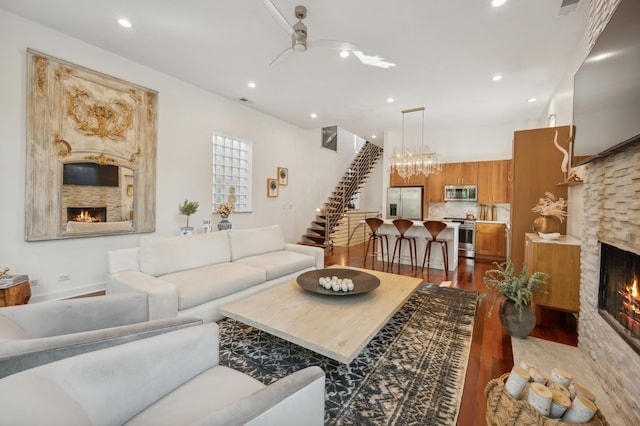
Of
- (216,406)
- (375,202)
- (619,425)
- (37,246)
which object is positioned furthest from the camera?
(375,202)

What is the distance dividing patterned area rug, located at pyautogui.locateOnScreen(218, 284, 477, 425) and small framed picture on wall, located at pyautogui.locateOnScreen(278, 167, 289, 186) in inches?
166

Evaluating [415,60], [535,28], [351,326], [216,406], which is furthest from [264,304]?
[535,28]

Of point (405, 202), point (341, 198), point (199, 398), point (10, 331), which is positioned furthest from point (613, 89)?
point (341, 198)

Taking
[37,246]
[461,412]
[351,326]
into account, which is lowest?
[461,412]

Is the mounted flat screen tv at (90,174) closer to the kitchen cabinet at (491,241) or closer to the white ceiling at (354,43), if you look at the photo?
the white ceiling at (354,43)

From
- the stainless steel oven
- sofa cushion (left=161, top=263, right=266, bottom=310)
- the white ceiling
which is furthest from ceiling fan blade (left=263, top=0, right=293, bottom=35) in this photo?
the stainless steel oven

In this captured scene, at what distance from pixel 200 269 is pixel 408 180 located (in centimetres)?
559

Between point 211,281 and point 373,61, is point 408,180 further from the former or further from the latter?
point 211,281

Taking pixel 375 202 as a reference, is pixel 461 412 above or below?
below

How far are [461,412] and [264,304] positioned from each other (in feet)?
4.94

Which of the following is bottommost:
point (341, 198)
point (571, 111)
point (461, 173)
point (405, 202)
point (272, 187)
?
point (405, 202)

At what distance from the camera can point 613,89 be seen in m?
1.54

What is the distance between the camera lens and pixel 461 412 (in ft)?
5.26

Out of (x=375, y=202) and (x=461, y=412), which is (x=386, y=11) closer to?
(x=461, y=412)
